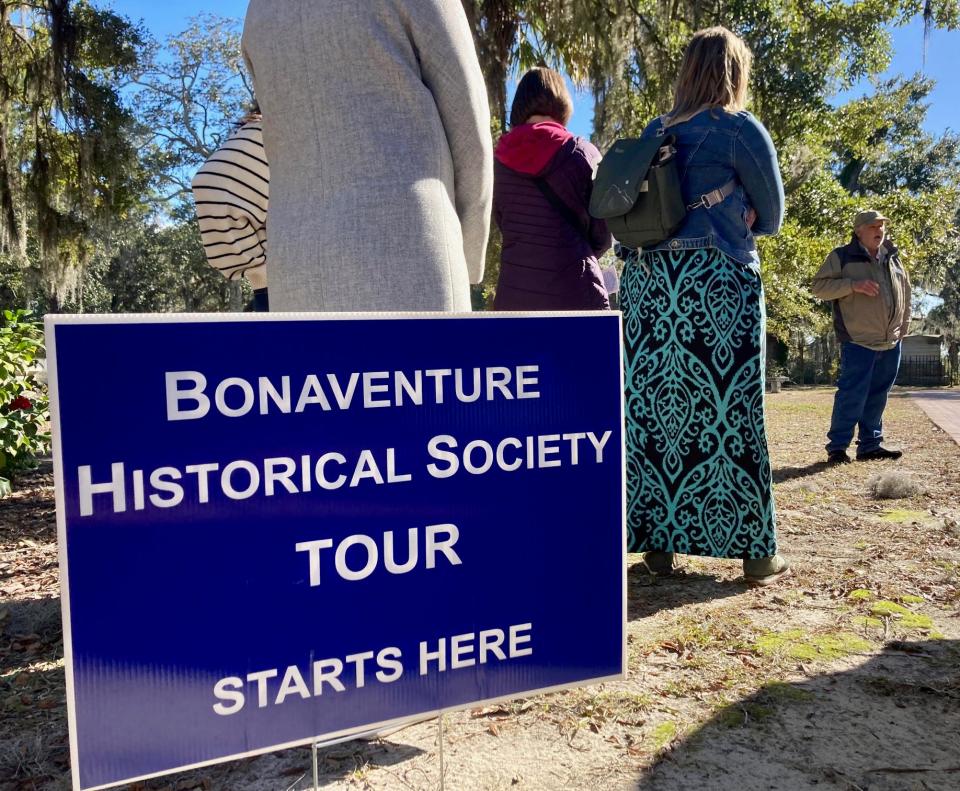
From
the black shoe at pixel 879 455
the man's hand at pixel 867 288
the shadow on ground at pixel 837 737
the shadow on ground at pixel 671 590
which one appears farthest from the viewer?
the black shoe at pixel 879 455

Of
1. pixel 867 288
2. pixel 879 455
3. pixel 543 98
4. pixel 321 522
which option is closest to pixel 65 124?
pixel 543 98

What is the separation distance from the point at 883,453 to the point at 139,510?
6527 mm

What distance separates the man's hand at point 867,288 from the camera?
21.5 feet

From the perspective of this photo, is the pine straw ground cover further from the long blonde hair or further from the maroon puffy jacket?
Result: the long blonde hair

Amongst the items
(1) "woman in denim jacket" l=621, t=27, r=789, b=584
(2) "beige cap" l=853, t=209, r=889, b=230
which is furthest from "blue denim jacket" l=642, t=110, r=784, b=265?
(2) "beige cap" l=853, t=209, r=889, b=230

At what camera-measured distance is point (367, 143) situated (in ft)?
6.56

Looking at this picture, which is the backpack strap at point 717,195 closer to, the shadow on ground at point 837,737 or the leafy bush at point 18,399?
the shadow on ground at point 837,737

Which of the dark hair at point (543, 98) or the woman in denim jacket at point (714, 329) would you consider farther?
the dark hair at point (543, 98)

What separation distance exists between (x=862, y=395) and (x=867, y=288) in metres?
0.83

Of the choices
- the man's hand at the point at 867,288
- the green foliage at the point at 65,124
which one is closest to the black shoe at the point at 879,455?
the man's hand at the point at 867,288

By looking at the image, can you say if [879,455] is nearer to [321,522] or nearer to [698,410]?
[698,410]

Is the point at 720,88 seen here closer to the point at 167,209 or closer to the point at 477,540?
the point at 477,540

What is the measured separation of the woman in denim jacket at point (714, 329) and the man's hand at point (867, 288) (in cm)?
379

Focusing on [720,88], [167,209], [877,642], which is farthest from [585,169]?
[167,209]
